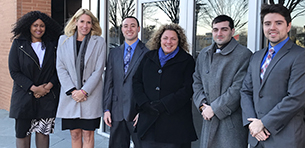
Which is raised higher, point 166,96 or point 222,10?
point 222,10

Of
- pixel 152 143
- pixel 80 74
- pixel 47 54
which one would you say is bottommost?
pixel 152 143

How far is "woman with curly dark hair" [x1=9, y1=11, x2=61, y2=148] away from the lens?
3637mm

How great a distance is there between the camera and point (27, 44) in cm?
369

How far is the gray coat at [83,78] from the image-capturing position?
3.44 m

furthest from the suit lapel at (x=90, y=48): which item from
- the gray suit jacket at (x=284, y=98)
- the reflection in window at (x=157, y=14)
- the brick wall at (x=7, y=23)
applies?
the brick wall at (x=7, y=23)

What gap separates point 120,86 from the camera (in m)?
3.45

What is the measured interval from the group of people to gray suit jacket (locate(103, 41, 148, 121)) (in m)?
0.01

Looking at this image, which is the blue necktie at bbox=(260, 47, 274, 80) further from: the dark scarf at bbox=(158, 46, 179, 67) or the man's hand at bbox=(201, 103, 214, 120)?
the dark scarf at bbox=(158, 46, 179, 67)

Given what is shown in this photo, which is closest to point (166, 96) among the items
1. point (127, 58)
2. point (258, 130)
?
point (127, 58)

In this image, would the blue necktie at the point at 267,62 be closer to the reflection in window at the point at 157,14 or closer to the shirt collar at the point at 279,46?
the shirt collar at the point at 279,46

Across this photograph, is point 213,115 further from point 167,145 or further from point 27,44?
point 27,44

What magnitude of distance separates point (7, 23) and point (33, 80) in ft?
15.0

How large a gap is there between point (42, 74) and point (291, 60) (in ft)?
9.44

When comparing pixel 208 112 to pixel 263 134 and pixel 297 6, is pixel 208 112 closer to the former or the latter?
pixel 263 134
